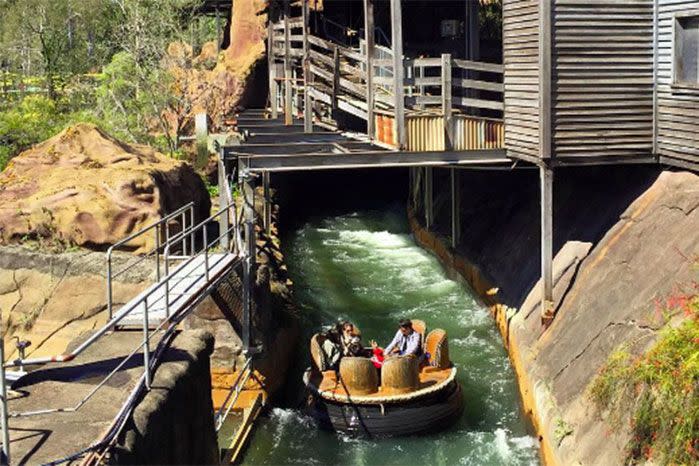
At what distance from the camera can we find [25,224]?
17.3 meters

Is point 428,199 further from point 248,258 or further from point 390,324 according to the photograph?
point 248,258

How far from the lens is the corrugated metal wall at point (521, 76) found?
16.3 metres

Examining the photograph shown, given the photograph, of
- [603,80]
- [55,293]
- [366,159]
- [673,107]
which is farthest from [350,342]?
[673,107]

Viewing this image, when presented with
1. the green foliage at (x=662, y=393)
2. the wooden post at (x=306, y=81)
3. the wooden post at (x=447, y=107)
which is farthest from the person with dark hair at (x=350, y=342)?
the wooden post at (x=306, y=81)

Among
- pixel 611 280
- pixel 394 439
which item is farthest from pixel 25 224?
pixel 611 280

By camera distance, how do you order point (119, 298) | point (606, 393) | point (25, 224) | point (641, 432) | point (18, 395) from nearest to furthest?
point (18, 395)
point (641, 432)
point (606, 393)
point (119, 298)
point (25, 224)

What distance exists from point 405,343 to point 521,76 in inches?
202

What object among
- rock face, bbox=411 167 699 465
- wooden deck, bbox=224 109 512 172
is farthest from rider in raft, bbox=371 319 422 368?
wooden deck, bbox=224 109 512 172

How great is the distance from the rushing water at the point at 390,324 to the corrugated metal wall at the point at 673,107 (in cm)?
479

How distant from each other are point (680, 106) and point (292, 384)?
8.21m

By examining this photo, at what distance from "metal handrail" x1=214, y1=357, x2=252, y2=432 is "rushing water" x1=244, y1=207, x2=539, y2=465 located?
57cm

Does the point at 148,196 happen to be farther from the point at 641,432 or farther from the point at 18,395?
the point at 641,432

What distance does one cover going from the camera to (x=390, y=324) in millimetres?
20078

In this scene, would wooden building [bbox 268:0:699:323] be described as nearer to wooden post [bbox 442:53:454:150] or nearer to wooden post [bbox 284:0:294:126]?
wooden post [bbox 442:53:454:150]
